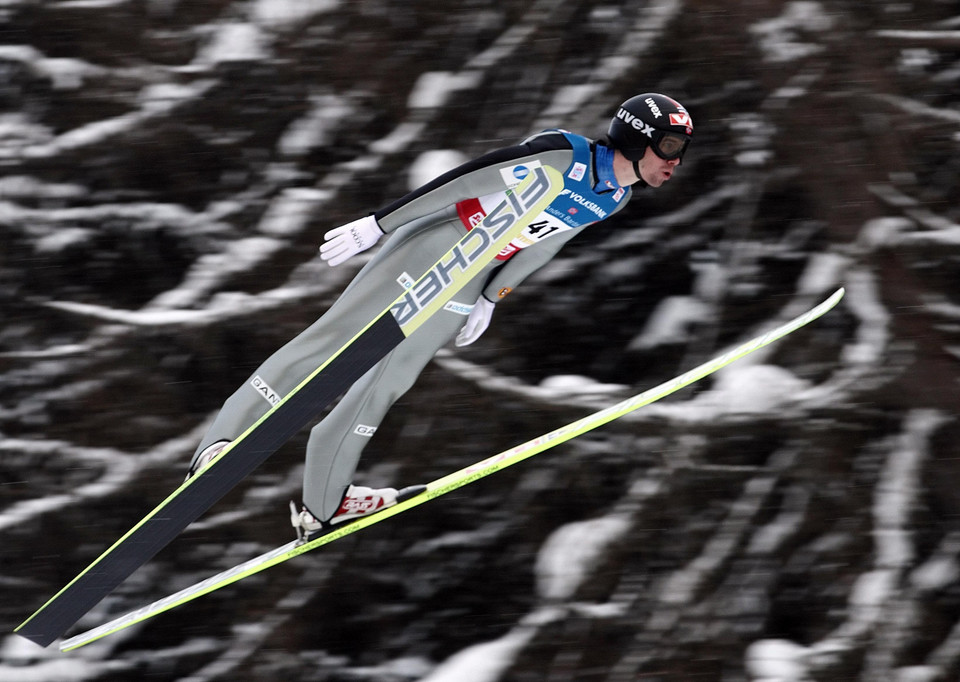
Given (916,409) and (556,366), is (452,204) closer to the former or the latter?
(556,366)

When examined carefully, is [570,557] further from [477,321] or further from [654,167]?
[654,167]

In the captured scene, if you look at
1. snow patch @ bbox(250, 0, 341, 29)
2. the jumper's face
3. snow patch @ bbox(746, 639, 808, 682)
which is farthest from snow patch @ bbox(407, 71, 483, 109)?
snow patch @ bbox(746, 639, 808, 682)

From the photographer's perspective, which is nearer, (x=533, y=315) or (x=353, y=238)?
(x=353, y=238)

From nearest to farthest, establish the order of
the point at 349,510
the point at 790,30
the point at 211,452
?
the point at 211,452
the point at 349,510
the point at 790,30

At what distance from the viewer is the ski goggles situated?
2877 millimetres

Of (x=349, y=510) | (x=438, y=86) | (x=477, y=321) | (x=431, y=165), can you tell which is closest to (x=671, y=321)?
(x=431, y=165)

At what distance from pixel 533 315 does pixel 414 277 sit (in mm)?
1822

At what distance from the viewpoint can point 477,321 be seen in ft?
11.1

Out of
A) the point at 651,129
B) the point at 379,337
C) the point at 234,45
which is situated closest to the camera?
the point at 651,129

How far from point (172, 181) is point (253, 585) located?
2.04m

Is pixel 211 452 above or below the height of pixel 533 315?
above

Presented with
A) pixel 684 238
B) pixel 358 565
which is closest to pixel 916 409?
pixel 684 238

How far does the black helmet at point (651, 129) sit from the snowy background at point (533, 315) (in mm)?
1665

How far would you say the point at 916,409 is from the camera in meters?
4.80
